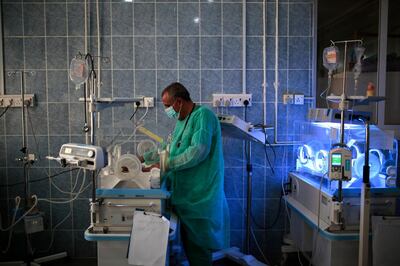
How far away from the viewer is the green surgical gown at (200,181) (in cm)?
235

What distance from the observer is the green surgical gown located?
2.35 m

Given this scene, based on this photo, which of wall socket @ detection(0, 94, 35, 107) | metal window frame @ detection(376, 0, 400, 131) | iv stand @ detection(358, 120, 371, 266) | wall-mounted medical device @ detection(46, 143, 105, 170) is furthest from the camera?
wall socket @ detection(0, 94, 35, 107)

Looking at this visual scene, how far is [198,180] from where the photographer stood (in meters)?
2.39

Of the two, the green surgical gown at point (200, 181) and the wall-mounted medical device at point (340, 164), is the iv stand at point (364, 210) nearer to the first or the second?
the wall-mounted medical device at point (340, 164)

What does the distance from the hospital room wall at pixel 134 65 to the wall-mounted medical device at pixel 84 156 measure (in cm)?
122

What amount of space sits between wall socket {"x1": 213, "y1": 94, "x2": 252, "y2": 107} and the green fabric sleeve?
86 centimetres

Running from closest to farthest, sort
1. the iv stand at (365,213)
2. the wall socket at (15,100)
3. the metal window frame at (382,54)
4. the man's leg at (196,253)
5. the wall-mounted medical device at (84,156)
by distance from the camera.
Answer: the wall-mounted medical device at (84,156) < the iv stand at (365,213) < the man's leg at (196,253) < the metal window frame at (382,54) < the wall socket at (15,100)

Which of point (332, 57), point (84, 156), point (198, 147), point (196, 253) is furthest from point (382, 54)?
point (84, 156)

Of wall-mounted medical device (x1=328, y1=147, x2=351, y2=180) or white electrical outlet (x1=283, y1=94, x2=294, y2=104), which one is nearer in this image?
wall-mounted medical device (x1=328, y1=147, x2=351, y2=180)

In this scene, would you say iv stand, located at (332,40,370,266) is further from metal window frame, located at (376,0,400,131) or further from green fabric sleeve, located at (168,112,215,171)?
metal window frame, located at (376,0,400,131)

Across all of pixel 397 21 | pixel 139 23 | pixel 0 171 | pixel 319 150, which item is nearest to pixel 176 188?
pixel 319 150

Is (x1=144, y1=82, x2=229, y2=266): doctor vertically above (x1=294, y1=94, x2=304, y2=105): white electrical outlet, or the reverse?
(x1=294, y1=94, x2=304, y2=105): white electrical outlet

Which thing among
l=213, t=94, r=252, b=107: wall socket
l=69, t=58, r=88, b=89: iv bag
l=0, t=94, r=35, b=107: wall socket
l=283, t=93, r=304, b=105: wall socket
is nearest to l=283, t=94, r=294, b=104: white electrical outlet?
l=283, t=93, r=304, b=105: wall socket

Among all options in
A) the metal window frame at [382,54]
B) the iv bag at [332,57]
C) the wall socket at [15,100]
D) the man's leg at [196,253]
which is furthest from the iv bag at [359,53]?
the wall socket at [15,100]
